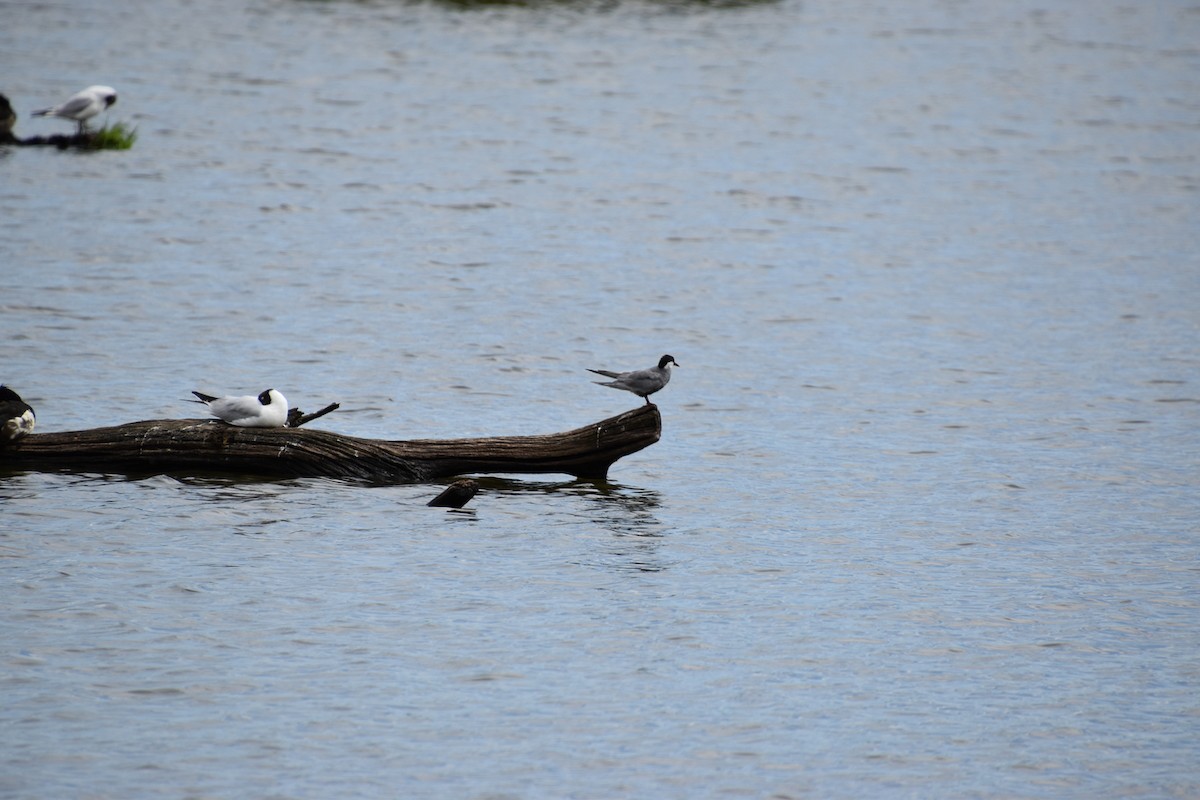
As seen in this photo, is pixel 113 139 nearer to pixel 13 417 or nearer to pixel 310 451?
pixel 13 417

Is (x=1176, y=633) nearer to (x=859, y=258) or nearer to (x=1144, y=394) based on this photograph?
(x=1144, y=394)

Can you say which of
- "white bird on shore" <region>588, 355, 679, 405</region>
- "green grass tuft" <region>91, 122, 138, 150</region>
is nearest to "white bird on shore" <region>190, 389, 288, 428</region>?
"white bird on shore" <region>588, 355, 679, 405</region>

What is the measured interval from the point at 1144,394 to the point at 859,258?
8.70 meters

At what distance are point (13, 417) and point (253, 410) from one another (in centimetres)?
220

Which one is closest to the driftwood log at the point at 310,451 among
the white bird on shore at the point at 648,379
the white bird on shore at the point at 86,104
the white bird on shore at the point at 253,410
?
the white bird on shore at the point at 253,410

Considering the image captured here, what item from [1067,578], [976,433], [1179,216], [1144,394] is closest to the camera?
[1067,578]

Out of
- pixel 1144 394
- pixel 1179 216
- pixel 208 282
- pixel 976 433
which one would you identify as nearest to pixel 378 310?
pixel 208 282

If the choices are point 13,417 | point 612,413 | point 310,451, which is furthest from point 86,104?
point 310,451

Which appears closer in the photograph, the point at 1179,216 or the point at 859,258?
the point at 859,258

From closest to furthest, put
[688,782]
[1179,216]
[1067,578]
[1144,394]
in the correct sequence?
[688,782], [1067,578], [1144,394], [1179,216]

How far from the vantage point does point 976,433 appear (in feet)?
62.0

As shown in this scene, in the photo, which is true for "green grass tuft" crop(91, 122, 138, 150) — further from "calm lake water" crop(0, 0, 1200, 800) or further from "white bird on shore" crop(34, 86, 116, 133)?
"white bird on shore" crop(34, 86, 116, 133)

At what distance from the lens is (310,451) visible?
14453 mm

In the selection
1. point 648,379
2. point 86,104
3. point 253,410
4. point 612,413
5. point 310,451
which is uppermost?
point 86,104
